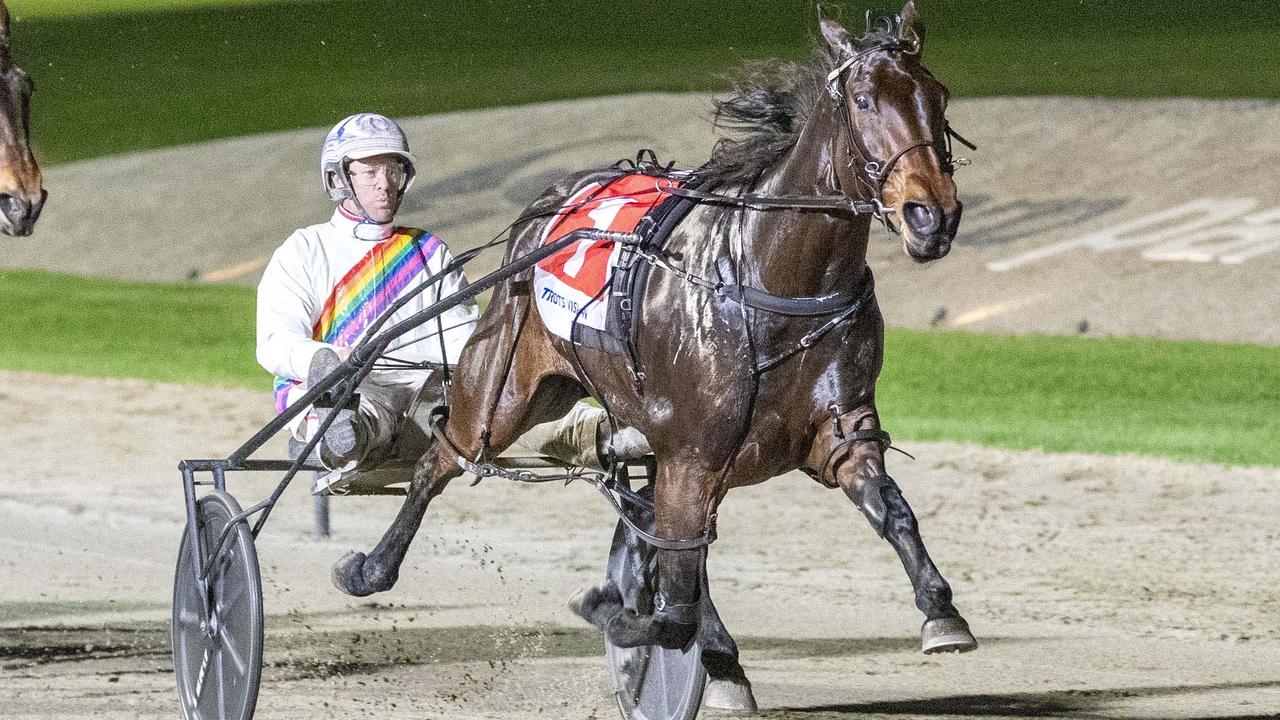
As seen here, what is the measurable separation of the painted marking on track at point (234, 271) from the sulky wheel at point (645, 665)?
31.6 ft

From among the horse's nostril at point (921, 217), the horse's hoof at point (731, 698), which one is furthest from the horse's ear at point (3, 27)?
the horse's hoof at point (731, 698)

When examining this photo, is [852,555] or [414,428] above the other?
[414,428]

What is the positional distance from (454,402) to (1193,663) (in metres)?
2.27

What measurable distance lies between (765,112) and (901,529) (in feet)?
3.18

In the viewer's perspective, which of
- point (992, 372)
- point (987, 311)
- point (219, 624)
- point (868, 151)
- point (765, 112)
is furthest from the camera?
point (987, 311)

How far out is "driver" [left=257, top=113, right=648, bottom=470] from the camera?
476 centimetres

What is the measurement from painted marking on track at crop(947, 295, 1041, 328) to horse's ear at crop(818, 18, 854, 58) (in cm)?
771

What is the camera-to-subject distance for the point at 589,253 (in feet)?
13.8

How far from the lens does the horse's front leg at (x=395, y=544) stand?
15.6 feet

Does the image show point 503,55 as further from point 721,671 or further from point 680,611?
point 680,611

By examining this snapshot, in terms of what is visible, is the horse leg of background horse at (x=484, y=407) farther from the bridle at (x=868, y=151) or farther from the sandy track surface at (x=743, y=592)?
the bridle at (x=868, y=151)

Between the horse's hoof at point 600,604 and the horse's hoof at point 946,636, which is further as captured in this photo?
the horse's hoof at point 600,604

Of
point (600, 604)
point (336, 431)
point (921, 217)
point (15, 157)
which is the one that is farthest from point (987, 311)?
point (15, 157)

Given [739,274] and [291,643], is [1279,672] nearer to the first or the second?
[739,274]
